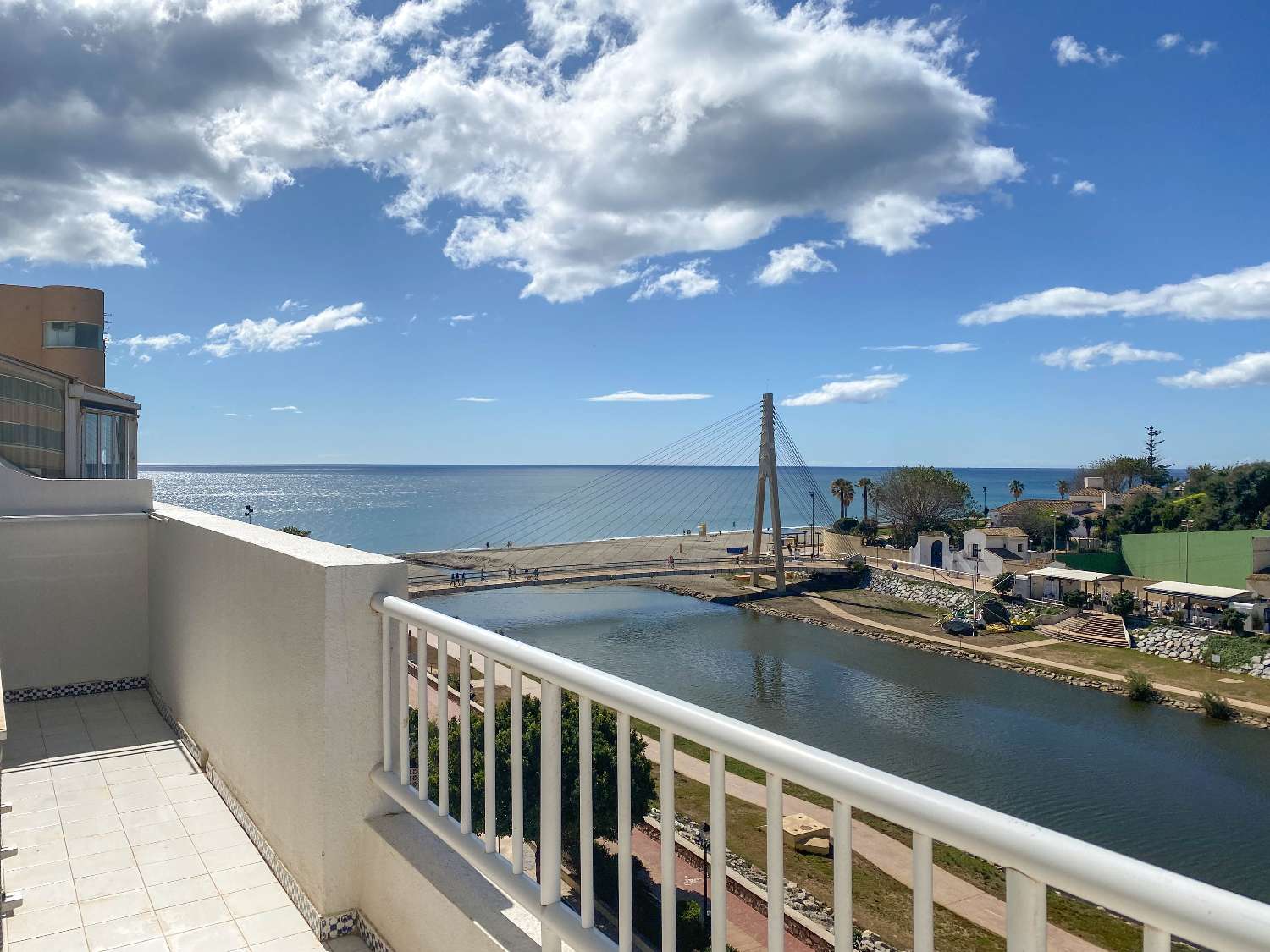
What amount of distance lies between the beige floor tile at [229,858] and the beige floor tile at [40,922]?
0.28 m

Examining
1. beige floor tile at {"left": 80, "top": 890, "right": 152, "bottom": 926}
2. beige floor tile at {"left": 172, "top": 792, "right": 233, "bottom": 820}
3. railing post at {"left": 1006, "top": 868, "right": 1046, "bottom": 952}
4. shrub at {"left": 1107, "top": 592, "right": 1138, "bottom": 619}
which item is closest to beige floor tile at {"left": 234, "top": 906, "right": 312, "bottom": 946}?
beige floor tile at {"left": 80, "top": 890, "right": 152, "bottom": 926}

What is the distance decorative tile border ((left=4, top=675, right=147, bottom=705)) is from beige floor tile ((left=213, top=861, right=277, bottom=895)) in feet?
6.85

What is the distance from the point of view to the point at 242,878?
73.5 inches

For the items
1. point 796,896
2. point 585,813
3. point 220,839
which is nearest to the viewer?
point 585,813

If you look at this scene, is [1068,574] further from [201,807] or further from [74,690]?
[201,807]

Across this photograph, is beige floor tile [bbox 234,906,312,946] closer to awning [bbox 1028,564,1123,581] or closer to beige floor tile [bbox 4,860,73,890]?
beige floor tile [bbox 4,860,73,890]

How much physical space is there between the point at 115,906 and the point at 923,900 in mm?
1888

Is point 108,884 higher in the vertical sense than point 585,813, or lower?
lower

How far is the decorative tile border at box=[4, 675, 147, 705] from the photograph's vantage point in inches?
134

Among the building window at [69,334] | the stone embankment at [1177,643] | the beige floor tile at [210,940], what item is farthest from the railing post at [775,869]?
the stone embankment at [1177,643]

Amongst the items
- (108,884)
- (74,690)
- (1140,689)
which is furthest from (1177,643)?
(108,884)

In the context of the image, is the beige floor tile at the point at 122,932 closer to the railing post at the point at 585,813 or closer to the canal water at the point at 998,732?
the railing post at the point at 585,813

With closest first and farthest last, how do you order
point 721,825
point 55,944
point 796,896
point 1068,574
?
1. point 721,825
2. point 55,944
3. point 796,896
4. point 1068,574

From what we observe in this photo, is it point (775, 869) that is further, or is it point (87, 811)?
point (87, 811)
